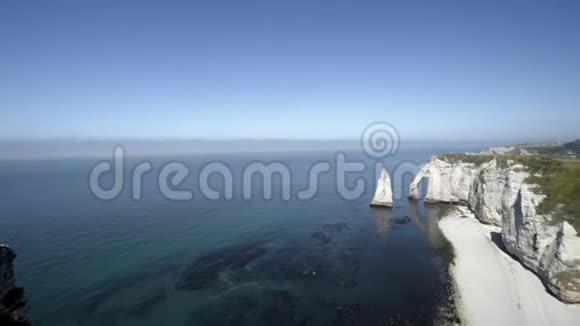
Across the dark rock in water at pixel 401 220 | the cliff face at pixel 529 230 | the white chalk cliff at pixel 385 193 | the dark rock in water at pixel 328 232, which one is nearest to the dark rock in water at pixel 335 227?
the dark rock in water at pixel 328 232

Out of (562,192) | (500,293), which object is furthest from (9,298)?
(562,192)

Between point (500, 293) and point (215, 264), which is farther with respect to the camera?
point (215, 264)

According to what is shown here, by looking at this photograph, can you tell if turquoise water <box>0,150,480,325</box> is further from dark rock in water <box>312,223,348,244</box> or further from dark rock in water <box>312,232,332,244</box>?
dark rock in water <box>312,223,348,244</box>

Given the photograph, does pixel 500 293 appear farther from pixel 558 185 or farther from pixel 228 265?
pixel 228 265

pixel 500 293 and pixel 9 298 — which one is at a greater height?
pixel 9 298

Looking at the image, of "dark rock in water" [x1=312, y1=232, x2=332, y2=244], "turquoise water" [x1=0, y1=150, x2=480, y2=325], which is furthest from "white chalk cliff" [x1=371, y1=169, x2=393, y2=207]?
"dark rock in water" [x1=312, y1=232, x2=332, y2=244]

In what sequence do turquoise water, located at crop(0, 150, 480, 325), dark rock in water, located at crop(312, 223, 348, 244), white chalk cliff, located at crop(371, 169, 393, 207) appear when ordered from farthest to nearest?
white chalk cliff, located at crop(371, 169, 393, 207), dark rock in water, located at crop(312, 223, 348, 244), turquoise water, located at crop(0, 150, 480, 325)

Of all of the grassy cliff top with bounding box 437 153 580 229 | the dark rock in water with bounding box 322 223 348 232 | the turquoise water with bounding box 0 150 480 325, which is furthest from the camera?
the dark rock in water with bounding box 322 223 348 232
